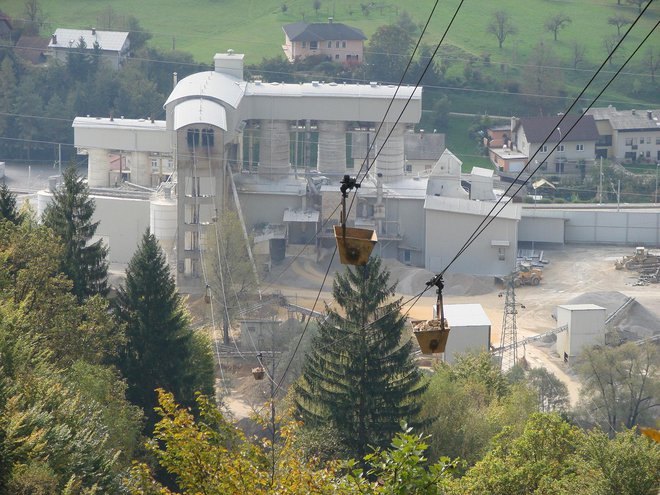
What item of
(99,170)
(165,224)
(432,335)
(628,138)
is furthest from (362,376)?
(628,138)

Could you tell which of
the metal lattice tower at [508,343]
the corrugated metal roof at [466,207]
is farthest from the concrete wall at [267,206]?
the metal lattice tower at [508,343]

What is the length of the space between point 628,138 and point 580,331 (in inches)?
1207

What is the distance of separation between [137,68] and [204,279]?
34686mm

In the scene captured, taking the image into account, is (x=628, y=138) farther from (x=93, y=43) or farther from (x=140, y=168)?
(x=93, y=43)

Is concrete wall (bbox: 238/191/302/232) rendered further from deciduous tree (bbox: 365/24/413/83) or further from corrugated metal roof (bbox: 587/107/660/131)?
deciduous tree (bbox: 365/24/413/83)

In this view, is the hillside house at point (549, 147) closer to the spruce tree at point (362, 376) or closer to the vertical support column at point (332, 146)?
the vertical support column at point (332, 146)

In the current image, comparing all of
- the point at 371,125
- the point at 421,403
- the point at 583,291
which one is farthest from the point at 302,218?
the point at 421,403

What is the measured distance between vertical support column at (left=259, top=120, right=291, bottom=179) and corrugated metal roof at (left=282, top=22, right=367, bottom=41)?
28085mm

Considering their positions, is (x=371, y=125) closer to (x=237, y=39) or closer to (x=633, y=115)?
(x=633, y=115)

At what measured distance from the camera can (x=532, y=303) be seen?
49.0m

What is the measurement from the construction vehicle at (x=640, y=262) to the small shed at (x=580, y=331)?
941 cm

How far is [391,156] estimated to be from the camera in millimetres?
55062

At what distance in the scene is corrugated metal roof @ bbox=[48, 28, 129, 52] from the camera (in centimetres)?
8106

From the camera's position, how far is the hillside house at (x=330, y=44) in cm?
8212
